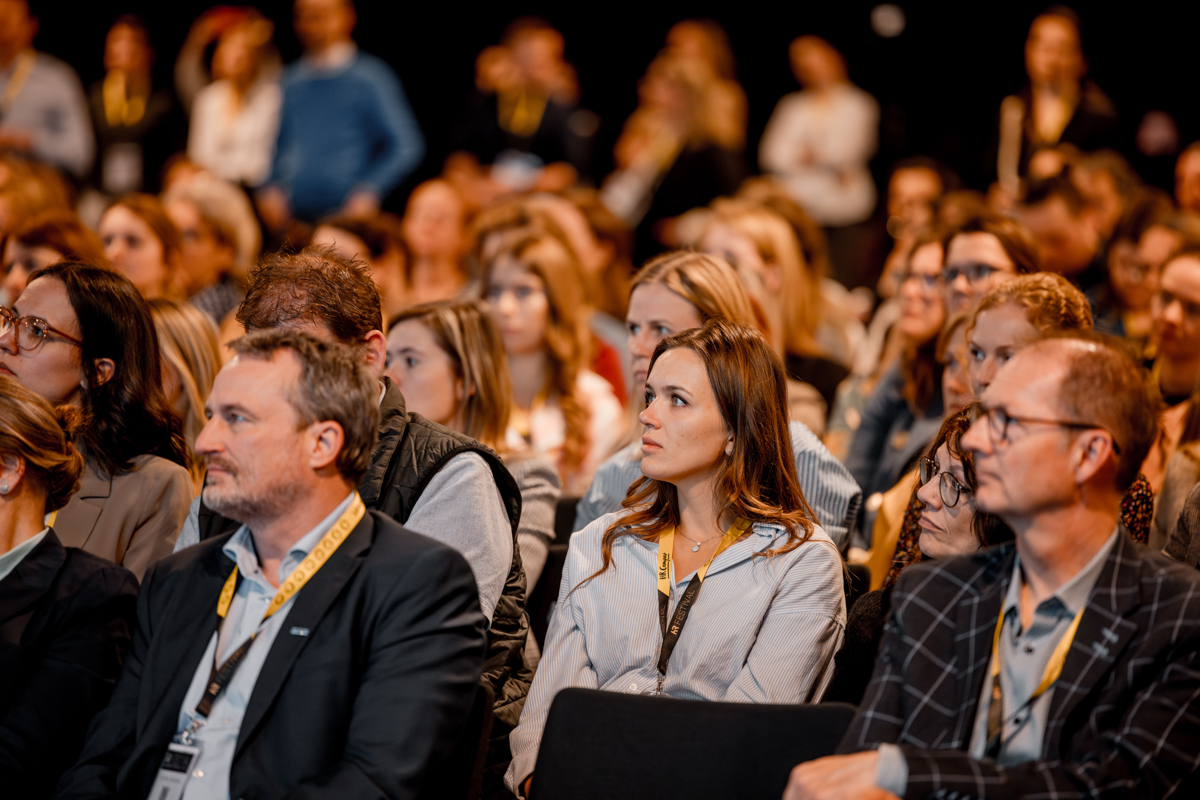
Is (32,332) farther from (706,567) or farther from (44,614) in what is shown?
(706,567)

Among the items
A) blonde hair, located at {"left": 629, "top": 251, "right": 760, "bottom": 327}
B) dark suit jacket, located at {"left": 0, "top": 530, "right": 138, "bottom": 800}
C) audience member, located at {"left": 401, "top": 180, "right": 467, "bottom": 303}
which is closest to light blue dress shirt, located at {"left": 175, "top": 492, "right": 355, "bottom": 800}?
dark suit jacket, located at {"left": 0, "top": 530, "right": 138, "bottom": 800}

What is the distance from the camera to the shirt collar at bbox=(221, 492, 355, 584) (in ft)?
7.41

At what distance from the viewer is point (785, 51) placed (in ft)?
32.0

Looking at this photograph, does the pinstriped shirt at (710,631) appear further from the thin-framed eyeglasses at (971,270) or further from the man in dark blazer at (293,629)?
the thin-framed eyeglasses at (971,270)

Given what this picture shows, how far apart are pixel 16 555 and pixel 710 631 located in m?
1.52

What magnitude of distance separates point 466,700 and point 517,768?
519mm

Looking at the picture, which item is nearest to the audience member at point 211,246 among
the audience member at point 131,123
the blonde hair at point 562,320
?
the blonde hair at point 562,320

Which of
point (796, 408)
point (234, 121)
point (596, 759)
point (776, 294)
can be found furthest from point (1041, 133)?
point (596, 759)

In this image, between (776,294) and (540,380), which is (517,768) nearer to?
(540,380)

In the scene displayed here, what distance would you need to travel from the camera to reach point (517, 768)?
104 inches

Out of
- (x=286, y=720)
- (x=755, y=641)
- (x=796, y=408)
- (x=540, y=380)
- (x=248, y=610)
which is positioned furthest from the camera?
(x=540, y=380)

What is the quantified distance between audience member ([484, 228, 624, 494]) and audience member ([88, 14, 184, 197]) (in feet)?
15.4

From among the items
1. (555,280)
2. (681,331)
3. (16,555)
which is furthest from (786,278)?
(16,555)

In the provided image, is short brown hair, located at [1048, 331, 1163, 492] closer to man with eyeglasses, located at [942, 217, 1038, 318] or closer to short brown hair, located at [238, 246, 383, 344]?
short brown hair, located at [238, 246, 383, 344]
